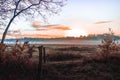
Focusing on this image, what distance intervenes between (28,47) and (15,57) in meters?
1.28

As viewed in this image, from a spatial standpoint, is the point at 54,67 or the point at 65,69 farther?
the point at 54,67

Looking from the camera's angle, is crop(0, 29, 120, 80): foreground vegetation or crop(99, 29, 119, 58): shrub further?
crop(99, 29, 119, 58): shrub

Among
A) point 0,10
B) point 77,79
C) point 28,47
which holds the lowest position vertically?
point 77,79

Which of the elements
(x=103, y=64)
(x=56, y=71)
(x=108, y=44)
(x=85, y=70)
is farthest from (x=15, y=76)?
(x=108, y=44)

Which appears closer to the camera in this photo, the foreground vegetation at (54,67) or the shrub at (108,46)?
the foreground vegetation at (54,67)

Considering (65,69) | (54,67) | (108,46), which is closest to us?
(65,69)

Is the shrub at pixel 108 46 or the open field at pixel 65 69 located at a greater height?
the shrub at pixel 108 46

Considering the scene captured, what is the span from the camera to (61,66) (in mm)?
21500

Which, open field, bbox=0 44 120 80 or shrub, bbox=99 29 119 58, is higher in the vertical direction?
shrub, bbox=99 29 119 58

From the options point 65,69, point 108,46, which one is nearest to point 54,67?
point 65,69

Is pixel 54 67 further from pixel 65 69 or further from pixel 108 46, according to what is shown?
pixel 108 46

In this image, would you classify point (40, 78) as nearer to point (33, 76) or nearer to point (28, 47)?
point (33, 76)

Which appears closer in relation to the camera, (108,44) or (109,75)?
(109,75)

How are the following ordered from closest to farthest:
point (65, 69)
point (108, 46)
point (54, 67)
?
point (65, 69), point (54, 67), point (108, 46)
